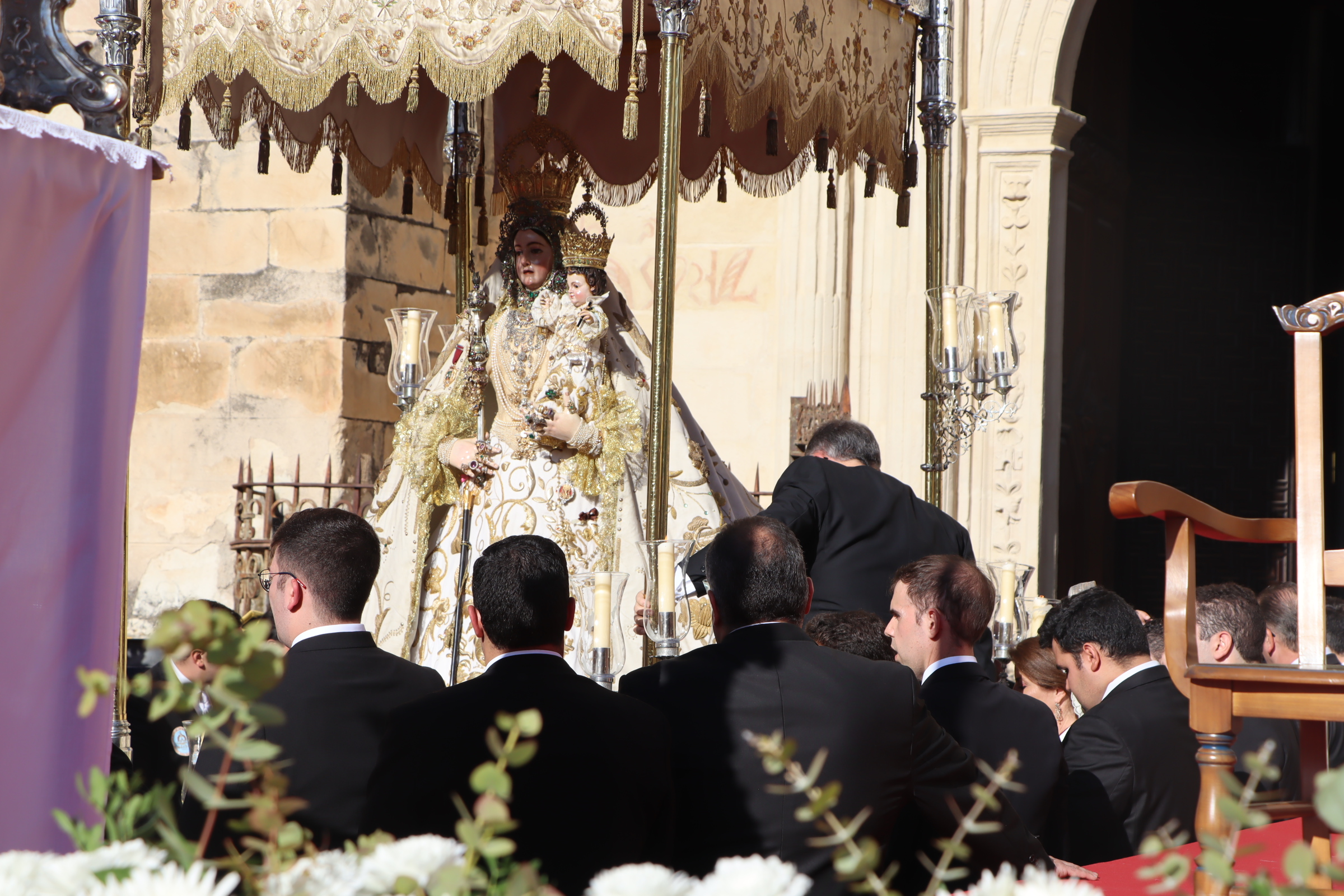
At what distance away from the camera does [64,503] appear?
2484mm

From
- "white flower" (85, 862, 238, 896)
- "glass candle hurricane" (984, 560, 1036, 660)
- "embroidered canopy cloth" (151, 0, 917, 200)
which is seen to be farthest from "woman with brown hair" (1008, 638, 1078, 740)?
"white flower" (85, 862, 238, 896)

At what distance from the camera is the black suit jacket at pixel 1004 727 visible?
320 centimetres

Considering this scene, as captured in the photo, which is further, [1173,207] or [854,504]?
[1173,207]

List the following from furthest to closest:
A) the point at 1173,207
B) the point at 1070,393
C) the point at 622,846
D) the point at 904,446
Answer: the point at 1173,207, the point at 1070,393, the point at 904,446, the point at 622,846

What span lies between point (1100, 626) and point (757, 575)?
1.19 m

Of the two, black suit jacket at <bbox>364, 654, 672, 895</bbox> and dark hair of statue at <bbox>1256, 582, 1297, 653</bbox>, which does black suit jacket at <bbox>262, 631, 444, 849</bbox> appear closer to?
black suit jacket at <bbox>364, 654, 672, 895</bbox>

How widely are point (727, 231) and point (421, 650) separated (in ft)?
11.1

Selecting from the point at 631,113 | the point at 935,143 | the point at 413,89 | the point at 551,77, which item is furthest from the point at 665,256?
the point at 551,77

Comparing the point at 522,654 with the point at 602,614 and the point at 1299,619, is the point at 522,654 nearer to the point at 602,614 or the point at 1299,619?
the point at 602,614

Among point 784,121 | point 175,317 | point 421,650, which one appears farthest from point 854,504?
point 175,317

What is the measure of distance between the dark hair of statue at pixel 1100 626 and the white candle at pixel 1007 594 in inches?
48.0

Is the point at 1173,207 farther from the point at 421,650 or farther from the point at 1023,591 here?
the point at 421,650

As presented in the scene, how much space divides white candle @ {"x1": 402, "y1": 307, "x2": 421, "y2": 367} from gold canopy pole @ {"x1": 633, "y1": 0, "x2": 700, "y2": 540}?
1.01 m

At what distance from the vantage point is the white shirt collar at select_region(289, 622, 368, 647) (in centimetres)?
289
